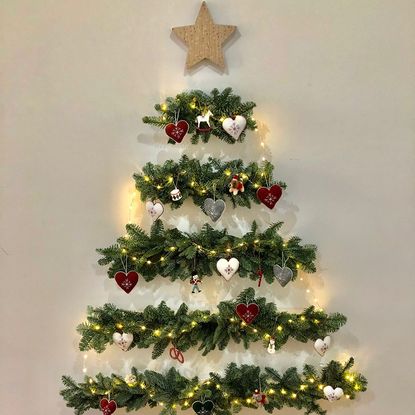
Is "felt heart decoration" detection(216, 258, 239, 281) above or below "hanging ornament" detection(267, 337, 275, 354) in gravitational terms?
above

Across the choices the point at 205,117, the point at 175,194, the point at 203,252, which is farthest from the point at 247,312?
the point at 205,117

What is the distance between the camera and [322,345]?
5.29 feet

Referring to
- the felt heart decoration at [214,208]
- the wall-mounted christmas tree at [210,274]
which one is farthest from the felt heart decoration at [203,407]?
the felt heart decoration at [214,208]

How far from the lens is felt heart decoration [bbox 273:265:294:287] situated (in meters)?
1.57

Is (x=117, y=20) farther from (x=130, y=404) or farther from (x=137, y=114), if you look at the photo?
(x=130, y=404)

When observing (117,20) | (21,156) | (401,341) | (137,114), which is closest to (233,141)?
(137,114)

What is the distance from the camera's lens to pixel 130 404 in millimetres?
1649

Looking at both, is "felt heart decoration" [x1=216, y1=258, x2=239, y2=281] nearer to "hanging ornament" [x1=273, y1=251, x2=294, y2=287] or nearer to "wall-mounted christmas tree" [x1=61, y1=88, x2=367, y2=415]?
"wall-mounted christmas tree" [x1=61, y1=88, x2=367, y2=415]

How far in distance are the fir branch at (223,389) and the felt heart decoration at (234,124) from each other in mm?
921

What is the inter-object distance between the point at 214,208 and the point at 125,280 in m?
0.44

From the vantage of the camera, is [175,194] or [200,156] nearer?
[175,194]

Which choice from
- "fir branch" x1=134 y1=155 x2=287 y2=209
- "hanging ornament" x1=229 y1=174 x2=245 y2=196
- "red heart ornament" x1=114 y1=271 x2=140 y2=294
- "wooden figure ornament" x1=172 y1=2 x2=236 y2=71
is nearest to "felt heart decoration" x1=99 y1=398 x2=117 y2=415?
"red heart ornament" x1=114 y1=271 x2=140 y2=294

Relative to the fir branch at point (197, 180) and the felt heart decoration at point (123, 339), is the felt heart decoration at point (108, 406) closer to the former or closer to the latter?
the felt heart decoration at point (123, 339)

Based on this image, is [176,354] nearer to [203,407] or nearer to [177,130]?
[203,407]
